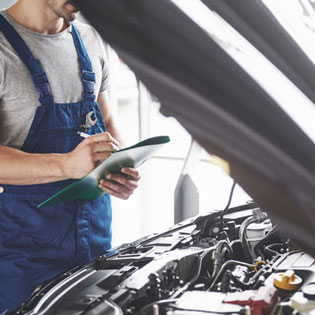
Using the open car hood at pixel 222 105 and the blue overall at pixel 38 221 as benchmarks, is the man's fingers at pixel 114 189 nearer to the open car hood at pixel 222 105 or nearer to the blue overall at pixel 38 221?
the blue overall at pixel 38 221

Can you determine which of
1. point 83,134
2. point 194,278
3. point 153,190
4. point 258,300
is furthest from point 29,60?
point 153,190

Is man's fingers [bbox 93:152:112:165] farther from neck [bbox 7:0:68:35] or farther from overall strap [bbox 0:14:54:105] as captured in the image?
neck [bbox 7:0:68:35]

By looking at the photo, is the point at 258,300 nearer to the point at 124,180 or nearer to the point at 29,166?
the point at 124,180

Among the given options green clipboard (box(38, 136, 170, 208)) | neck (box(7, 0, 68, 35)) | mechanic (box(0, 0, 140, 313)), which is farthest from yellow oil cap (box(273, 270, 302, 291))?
neck (box(7, 0, 68, 35))

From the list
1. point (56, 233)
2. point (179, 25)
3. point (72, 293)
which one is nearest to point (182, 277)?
point (72, 293)

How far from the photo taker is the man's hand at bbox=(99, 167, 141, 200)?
4.55ft

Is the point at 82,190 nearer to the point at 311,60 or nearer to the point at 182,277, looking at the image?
the point at 182,277

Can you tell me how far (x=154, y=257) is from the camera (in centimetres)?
143

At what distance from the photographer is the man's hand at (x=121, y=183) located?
54.6 inches

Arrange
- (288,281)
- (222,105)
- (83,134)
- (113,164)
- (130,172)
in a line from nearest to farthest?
1. (222,105)
2. (288,281)
3. (113,164)
4. (130,172)
5. (83,134)

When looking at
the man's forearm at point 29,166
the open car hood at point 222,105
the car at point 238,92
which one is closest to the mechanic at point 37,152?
the man's forearm at point 29,166

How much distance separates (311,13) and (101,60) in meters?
0.84

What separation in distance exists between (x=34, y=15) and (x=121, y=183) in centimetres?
67

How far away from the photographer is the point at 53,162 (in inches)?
56.0
